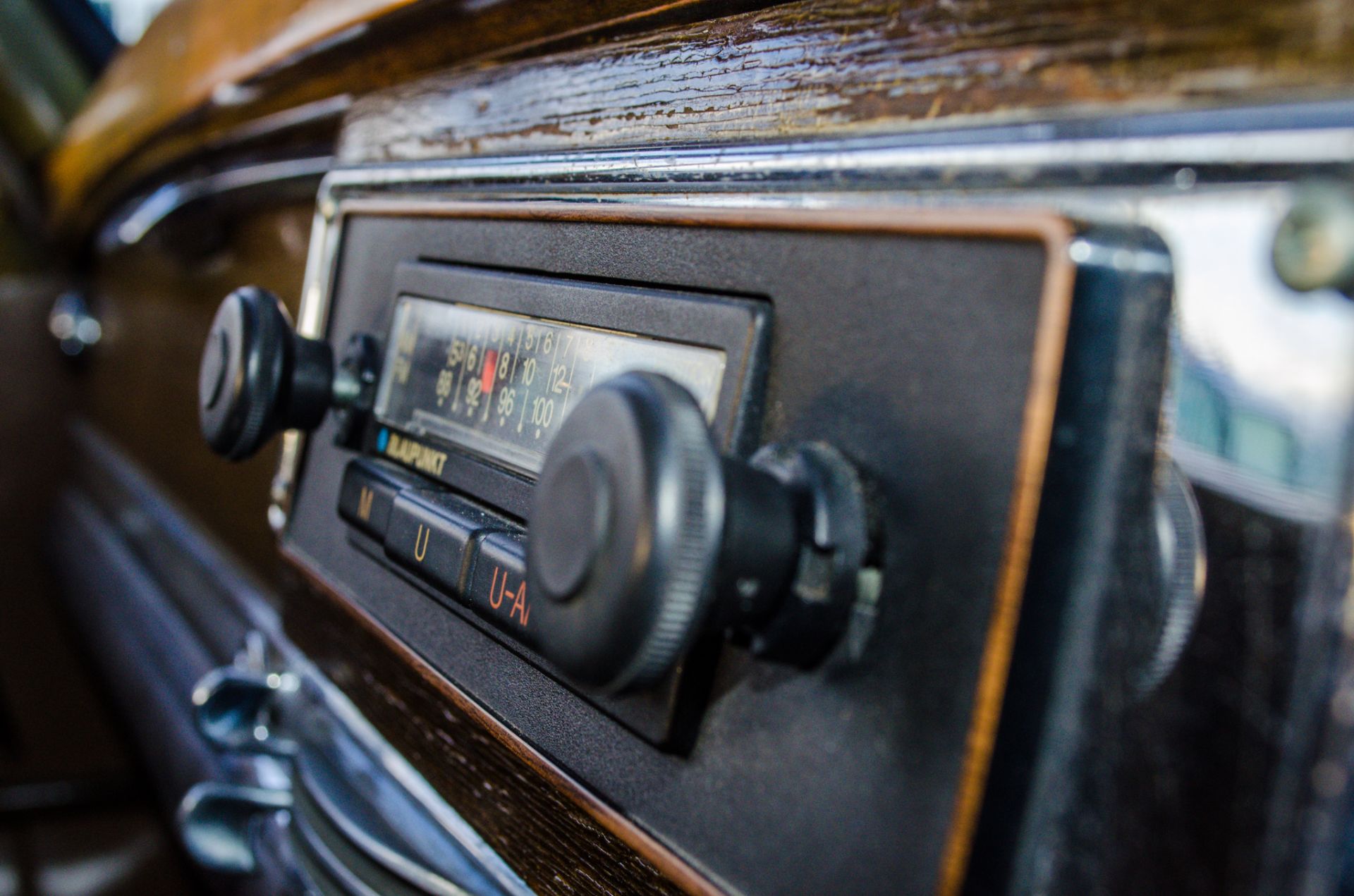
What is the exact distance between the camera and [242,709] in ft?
1.97

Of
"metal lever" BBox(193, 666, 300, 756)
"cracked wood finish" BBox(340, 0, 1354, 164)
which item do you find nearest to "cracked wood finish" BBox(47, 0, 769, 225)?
"cracked wood finish" BBox(340, 0, 1354, 164)

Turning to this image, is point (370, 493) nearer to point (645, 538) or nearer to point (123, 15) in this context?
point (645, 538)

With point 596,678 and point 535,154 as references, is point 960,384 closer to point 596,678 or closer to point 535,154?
point 596,678

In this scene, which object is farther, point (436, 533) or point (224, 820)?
point (224, 820)

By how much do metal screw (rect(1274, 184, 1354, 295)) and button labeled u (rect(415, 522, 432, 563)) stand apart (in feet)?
1.05

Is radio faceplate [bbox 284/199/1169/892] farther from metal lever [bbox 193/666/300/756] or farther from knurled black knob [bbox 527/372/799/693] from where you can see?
metal lever [bbox 193/666/300/756]

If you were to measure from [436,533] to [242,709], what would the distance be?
0.89 feet

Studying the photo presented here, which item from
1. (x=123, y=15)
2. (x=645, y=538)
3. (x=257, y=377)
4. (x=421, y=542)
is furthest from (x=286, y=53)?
(x=123, y=15)

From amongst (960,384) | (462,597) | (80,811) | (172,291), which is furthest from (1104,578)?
(80,811)

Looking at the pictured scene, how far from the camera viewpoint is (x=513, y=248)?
17.2 inches

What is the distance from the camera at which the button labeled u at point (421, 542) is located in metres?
0.42

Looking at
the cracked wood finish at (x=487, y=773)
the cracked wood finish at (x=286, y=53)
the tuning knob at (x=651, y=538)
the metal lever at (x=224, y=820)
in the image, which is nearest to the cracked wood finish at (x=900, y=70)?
the cracked wood finish at (x=286, y=53)

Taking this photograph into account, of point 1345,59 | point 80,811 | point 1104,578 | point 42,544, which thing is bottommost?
point 80,811

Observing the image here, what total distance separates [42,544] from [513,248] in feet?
4.99
